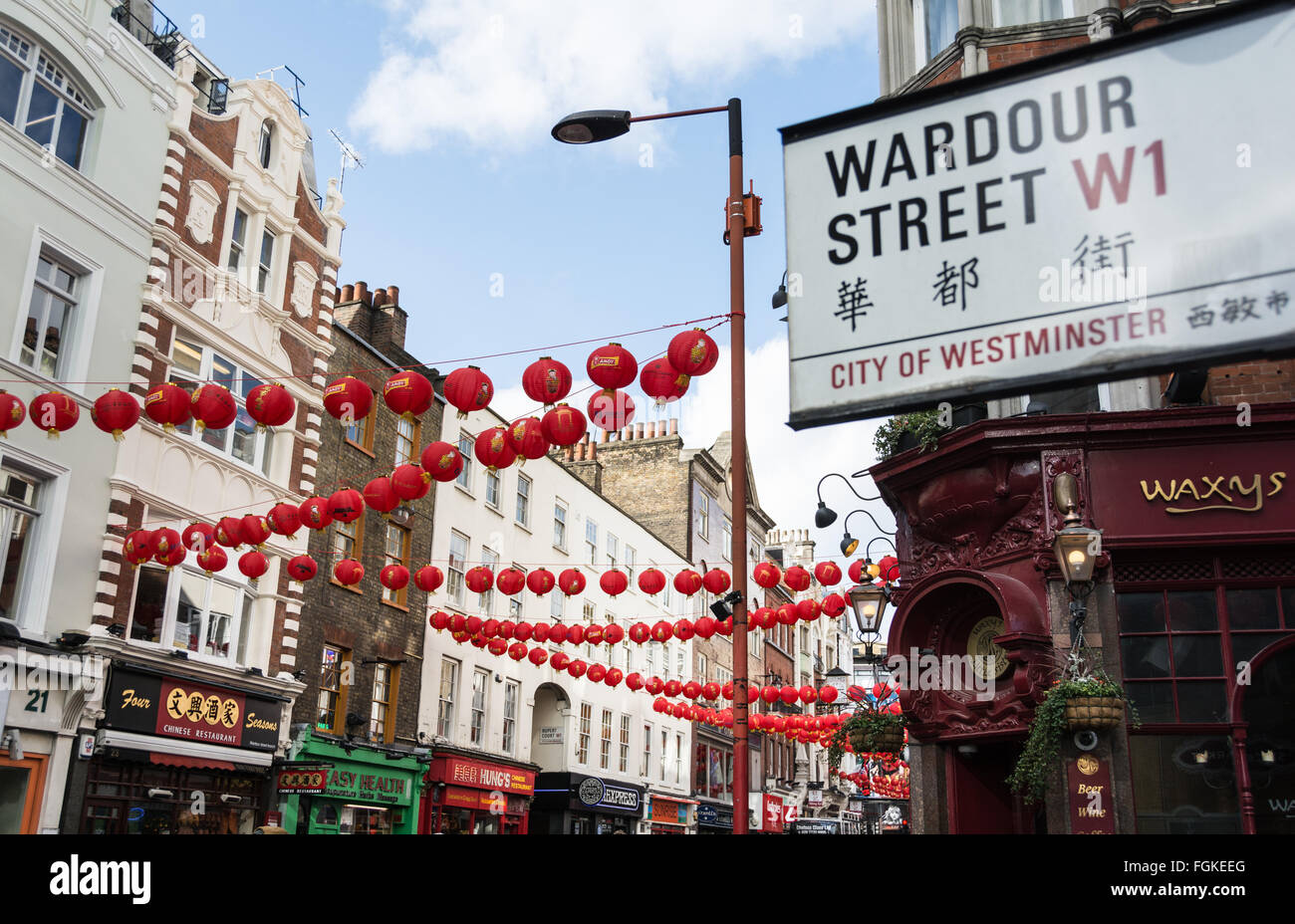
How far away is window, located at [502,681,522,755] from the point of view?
99.1 ft

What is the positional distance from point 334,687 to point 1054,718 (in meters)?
17.1

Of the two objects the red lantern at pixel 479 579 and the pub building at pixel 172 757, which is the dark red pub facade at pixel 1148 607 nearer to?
the red lantern at pixel 479 579

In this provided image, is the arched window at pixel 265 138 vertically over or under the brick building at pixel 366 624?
over

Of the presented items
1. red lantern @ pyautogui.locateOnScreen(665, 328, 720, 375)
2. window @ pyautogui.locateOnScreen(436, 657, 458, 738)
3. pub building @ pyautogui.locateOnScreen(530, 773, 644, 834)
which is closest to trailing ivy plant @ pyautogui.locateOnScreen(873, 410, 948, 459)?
red lantern @ pyautogui.locateOnScreen(665, 328, 720, 375)

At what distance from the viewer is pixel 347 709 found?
928 inches

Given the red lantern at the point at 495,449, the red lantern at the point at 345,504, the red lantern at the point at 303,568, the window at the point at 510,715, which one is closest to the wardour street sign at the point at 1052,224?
the red lantern at the point at 495,449

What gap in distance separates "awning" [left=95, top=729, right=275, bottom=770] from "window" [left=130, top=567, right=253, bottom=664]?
1648 mm

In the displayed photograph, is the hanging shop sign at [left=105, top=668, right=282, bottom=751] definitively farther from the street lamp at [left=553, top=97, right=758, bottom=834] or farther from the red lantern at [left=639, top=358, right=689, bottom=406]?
the street lamp at [left=553, top=97, right=758, bottom=834]

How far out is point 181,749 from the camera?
1827 centimetres

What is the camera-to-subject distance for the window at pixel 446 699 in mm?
27050

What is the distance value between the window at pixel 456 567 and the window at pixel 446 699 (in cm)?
170

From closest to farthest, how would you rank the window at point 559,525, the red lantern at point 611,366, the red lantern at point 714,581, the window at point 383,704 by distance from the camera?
the red lantern at point 611,366, the red lantern at point 714,581, the window at point 383,704, the window at point 559,525
